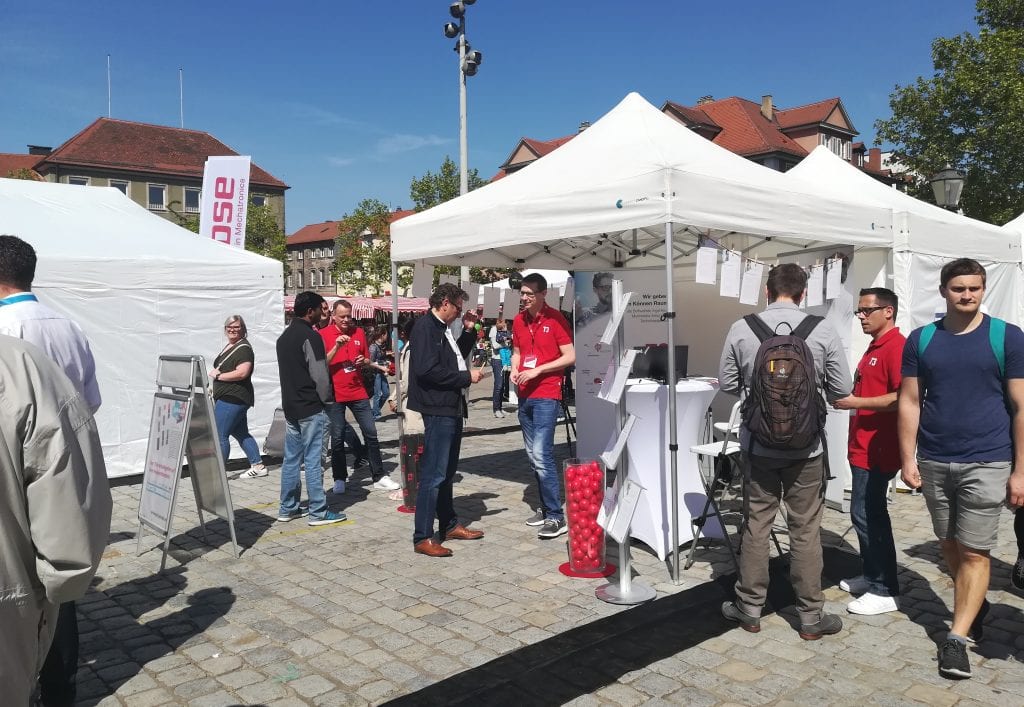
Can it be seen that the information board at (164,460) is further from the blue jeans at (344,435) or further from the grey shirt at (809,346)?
the grey shirt at (809,346)

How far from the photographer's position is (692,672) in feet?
11.6

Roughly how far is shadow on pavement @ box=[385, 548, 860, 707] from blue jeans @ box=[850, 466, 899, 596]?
0.49m

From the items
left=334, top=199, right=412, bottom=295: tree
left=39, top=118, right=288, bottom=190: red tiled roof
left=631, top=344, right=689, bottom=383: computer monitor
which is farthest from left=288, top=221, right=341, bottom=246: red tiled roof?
left=631, top=344, right=689, bottom=383: computer monitor

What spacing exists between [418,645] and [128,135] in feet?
210

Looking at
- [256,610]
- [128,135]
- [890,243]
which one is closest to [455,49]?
[890,243]

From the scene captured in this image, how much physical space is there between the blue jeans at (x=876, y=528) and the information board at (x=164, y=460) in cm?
416

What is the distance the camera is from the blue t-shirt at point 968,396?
130 inches

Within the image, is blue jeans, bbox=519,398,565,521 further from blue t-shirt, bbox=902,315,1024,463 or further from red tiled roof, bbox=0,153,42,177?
red tiled roof, bbox=0,153,42,177

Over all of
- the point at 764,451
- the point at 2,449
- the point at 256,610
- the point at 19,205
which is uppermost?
the point at 19,205

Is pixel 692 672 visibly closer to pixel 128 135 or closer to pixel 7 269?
pixel 7 269

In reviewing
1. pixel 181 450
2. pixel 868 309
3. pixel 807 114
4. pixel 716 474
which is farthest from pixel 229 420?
pixel 807 114

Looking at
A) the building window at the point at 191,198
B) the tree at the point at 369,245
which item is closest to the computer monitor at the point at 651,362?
the tree at the point at 369,245

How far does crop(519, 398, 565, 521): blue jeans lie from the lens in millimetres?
5680

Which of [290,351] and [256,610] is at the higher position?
[290,351]
